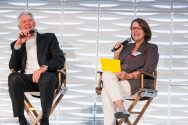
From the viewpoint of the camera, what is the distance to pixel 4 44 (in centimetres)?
525

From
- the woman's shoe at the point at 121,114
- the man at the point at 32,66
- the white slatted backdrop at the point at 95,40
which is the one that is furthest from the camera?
the white slatted backdrop at the point at 95,40

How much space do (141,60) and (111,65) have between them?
1.15 ft

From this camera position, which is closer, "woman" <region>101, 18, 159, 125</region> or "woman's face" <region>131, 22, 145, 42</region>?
"woman" <region>101, 18, 159, 125</region>

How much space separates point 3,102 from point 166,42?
6.80 ft

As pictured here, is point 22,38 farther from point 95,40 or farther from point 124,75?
point 95,40

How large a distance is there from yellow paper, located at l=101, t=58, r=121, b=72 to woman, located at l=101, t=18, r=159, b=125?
0.04m

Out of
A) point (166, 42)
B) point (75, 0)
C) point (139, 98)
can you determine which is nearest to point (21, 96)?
point (139, 98)

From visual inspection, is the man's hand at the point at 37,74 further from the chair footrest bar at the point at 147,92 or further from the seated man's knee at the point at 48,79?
the chair footrest bar at the point at 147,92

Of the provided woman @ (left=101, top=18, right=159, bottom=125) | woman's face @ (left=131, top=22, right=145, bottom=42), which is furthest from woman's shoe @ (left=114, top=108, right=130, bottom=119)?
woman's face @ (left=131, top=22, right=145, bottom=42)

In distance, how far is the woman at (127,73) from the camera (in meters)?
3.88

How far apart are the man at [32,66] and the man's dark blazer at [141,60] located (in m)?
0.63

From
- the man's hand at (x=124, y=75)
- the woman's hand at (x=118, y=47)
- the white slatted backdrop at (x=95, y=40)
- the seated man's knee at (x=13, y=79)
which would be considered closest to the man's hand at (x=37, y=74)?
the seated man's knee at (x=13, y=79)

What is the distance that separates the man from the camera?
3865mm

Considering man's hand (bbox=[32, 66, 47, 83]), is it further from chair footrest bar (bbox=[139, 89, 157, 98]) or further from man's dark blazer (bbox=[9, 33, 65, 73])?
chair footrest bar (bbox=[139, 89, 157, 98])
